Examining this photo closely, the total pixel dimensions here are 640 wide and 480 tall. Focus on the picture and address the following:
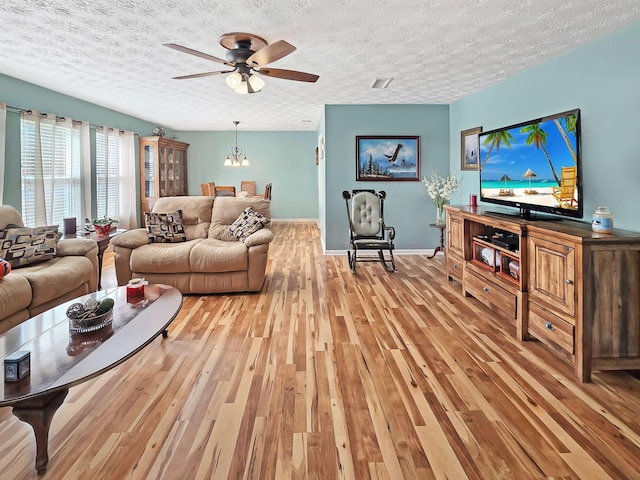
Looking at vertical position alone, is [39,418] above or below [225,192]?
below

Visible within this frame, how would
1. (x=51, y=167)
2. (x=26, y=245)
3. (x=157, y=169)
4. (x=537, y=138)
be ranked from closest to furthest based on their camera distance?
1. (x=537, y=138)
2. (x=26, y=245)
3. (x=51, y=167)
4. (x=157, y=169)

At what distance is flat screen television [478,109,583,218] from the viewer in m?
2.82

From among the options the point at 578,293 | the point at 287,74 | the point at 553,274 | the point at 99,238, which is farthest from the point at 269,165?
the point at 578,293

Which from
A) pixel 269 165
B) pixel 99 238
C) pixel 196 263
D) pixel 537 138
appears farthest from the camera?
pixel 269 165

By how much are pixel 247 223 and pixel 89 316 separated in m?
2.60

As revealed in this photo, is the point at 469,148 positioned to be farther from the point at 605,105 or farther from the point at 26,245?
the point at 26,245

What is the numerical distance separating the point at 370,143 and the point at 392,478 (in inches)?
203

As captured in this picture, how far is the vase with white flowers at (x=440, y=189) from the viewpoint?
18.9 feet

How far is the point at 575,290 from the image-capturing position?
239 cm

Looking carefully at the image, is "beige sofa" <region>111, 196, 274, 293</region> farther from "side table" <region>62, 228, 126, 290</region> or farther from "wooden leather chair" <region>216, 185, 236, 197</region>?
"wooden leather chair" <region>216, 185, 236, 197</region>

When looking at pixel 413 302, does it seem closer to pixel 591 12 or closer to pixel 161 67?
pixel 591 12

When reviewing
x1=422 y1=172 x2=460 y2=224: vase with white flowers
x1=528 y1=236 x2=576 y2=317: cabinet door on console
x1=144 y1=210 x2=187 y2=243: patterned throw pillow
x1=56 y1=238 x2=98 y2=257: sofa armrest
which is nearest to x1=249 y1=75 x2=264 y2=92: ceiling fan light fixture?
x1=144 y1=210 x2=187 y2=243: patterned throw pillow

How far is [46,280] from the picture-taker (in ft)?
10.1

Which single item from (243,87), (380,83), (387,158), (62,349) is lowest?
(62,349)
